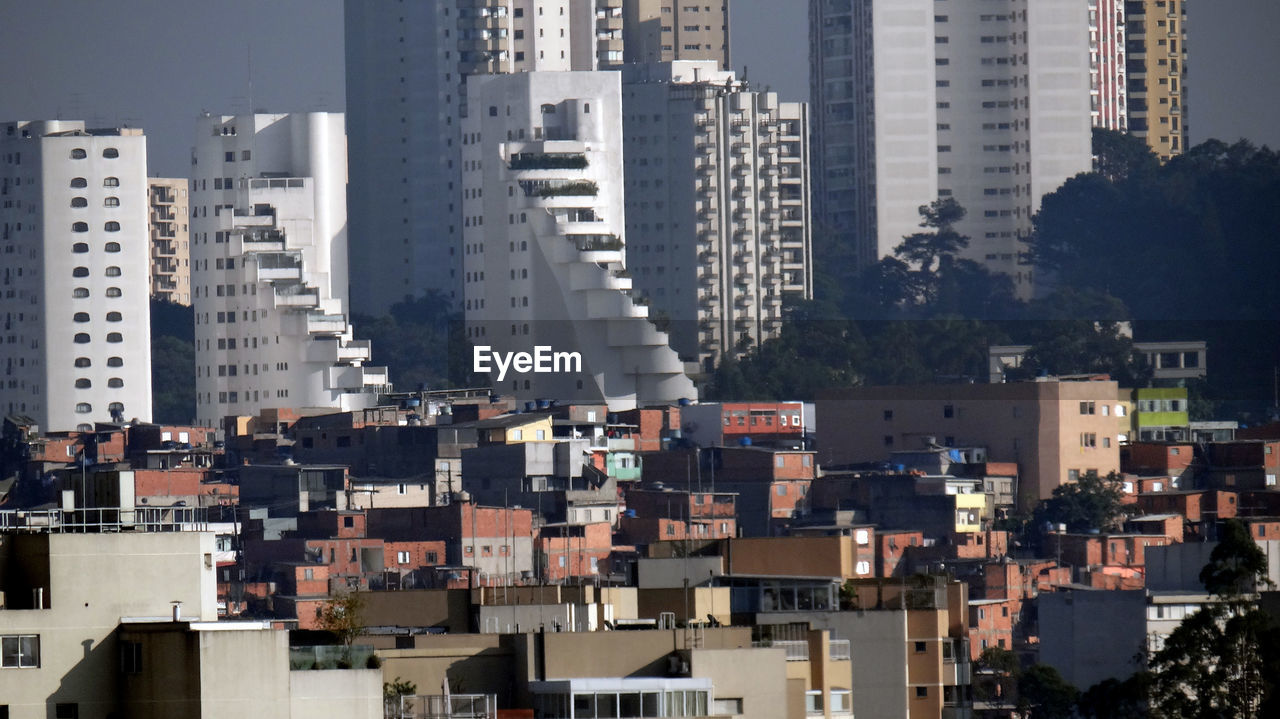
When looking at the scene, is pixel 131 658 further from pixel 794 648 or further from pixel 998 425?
pixel 998 425

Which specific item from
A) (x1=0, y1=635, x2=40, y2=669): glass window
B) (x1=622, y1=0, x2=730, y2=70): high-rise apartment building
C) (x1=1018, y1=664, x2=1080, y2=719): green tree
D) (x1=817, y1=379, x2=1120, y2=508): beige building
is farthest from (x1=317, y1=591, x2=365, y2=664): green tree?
(x1=622, y1=0, x2=730, y2=70): high-rise apartment building

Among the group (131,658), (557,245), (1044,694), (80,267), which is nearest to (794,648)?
(131,658)

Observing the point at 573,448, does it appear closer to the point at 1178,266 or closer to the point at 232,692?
the point at 1178,266

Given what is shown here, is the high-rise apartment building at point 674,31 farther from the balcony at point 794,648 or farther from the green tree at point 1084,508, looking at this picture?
the balcony at point 794,648

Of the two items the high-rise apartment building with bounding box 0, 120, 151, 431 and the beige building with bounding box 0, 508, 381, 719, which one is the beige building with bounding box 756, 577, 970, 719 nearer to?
the beige building with bounding box 0, 508, 381, 719

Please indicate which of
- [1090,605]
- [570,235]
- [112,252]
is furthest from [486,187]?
[1090,605]

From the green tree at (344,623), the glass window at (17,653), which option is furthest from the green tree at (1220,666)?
the glass window at (17,653)

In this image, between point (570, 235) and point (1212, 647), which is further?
point (570, 235)
